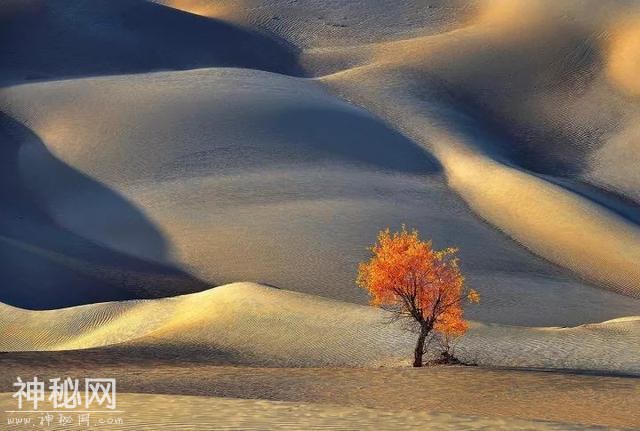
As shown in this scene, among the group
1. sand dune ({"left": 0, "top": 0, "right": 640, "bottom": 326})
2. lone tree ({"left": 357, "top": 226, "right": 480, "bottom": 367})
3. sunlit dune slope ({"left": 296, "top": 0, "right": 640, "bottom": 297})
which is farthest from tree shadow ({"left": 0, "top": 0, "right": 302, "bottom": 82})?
lone tree ({"left": 357, "top": 226, "right": 480, "bottom": 367})

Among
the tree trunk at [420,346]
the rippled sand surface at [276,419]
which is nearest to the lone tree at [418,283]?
the tree trunk at [420,346]

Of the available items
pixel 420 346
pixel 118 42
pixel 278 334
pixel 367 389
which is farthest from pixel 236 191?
pixel 118 42

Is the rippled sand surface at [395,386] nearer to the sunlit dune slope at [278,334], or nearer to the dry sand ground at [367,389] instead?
the dry sand ground at [367,389]

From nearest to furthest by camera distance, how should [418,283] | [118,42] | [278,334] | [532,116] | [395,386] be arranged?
[395,386] < [418,283] < [278,334] < [532,116] < [118,42]

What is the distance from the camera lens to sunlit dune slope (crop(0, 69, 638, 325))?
151ft

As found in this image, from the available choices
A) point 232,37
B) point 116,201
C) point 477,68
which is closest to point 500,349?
point 116,201

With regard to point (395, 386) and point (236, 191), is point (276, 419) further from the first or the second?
point (236, 191)

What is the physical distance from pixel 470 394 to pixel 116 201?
123 feet

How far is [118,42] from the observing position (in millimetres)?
89000

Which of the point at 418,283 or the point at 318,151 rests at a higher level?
the point at 318,151

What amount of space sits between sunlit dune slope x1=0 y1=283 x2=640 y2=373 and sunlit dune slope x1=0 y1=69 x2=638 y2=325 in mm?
8638

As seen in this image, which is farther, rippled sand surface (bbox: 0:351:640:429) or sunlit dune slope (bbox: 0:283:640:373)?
sunlit dune slope (bbox: 0:283:640:373)

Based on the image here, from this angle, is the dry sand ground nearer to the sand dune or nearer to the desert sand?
the desert sand

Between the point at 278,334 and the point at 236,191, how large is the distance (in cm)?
2535
